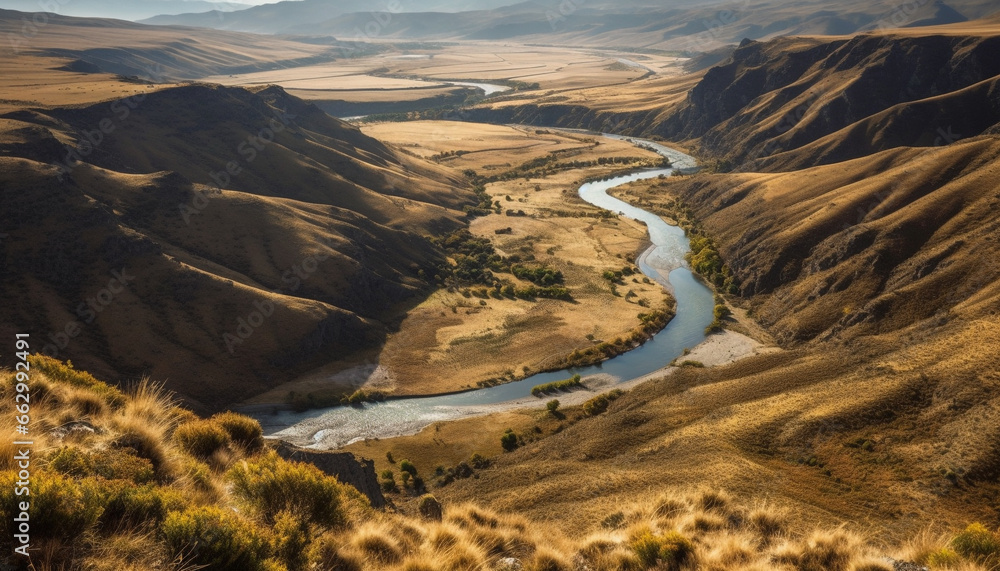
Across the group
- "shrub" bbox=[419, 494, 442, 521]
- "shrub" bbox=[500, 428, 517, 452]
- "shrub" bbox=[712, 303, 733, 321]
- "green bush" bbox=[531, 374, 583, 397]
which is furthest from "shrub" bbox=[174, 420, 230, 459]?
"shrub" bbox=[712, 303, 733, 321]

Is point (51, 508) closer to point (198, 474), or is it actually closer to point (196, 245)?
point (198, 474)

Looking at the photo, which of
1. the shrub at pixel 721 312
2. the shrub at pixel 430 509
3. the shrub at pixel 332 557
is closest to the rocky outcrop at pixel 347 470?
the shrub at pixel 430 509

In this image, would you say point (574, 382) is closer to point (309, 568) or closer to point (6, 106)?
point (309, 568)

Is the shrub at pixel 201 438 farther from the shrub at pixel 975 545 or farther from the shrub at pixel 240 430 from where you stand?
the shrub at pixel 975 545

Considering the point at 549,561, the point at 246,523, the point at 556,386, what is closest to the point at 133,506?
the point at 246,523

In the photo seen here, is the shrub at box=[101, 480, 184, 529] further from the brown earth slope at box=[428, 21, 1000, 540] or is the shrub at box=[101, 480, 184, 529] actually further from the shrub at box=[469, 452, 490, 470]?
the shrub at box=[469, 452, 490, 470]
